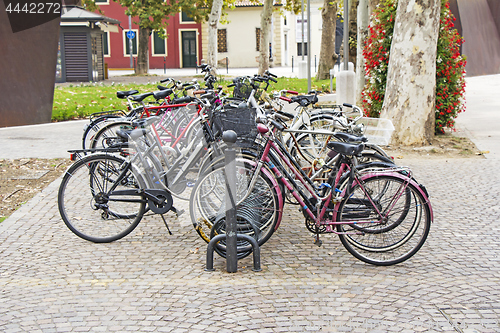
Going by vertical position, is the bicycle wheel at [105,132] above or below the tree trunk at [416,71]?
below

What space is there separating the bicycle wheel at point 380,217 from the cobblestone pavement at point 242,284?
0.44 feet

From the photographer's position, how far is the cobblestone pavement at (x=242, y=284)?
3.65 m

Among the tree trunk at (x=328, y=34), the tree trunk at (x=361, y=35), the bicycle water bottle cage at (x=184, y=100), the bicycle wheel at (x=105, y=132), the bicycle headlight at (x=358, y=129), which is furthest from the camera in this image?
the tree trunk at (x=328, y=34)

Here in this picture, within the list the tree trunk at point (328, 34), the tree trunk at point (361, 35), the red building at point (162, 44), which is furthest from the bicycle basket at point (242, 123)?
the red building at point (162, 44)

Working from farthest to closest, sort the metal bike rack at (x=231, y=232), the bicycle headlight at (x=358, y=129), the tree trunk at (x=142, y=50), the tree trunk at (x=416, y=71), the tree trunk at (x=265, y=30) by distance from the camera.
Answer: the tree trunk at (x=142, y=50), the tree trunk at (x=265, y=30), the tree trunk at (x=416, y=71), the bicycle headlight at (x=358, y=129), the metal bike rack at (x=231, y=232)

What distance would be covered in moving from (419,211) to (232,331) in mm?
1946

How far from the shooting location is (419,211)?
4.69 metres

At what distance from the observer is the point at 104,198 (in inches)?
207

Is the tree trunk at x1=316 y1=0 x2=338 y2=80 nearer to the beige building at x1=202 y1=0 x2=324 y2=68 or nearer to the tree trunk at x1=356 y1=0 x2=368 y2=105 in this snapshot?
the tree trunk at x1=356 y1=0 x2=368 y2=105

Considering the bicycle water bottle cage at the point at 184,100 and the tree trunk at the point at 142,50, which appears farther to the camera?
the tree trunk at the point at 142,50

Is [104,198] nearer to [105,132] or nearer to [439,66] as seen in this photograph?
[105,132]

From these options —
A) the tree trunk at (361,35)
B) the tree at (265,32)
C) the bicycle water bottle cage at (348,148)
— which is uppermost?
the tree at (265,32)

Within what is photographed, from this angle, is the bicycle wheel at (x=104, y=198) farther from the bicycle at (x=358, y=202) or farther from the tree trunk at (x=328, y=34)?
the tree trunk at (x=328, y=34)

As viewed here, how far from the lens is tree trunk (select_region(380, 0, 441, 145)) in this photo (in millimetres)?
9641
